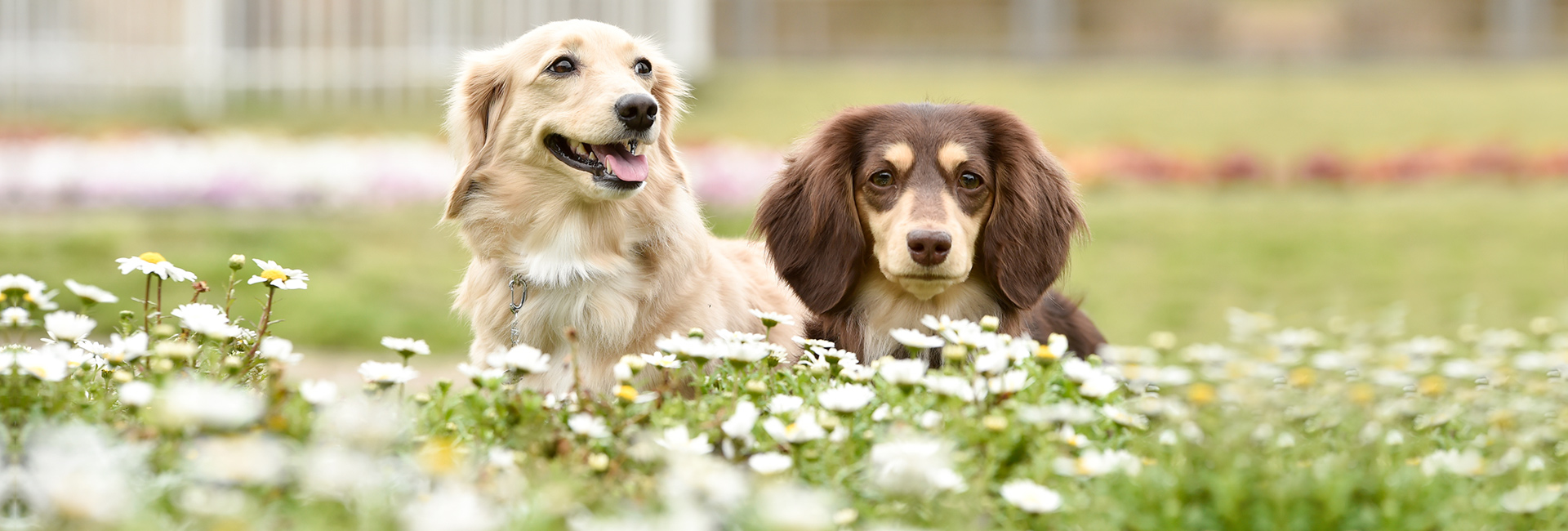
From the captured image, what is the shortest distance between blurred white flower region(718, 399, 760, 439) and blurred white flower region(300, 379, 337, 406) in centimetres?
76

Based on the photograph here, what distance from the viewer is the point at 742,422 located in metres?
2.63

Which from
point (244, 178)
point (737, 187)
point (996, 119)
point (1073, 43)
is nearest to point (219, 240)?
point (244, 178)

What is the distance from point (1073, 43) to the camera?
A: 2084 cm

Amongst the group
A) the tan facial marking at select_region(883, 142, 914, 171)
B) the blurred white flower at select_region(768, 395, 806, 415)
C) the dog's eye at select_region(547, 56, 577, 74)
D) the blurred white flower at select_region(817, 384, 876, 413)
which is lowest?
the blurred white flower at select_region(768, 395, 806, 415)

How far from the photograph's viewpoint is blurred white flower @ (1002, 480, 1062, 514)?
2.32 meters

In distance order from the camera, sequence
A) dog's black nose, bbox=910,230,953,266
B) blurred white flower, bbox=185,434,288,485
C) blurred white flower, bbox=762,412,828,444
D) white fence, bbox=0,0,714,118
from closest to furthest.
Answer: blurred white flower, bbox=185,434,288,485, blurred white flower, bbox=762,412,828,444, dog's black nose, bbox=910,230,953,266, white fence, bbox=0,0,714,118

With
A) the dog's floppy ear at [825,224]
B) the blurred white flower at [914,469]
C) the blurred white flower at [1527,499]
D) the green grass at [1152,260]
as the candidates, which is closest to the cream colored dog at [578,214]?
the dog's floppy ear at [825,224]

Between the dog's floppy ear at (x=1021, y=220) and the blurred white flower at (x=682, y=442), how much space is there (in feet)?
4.88

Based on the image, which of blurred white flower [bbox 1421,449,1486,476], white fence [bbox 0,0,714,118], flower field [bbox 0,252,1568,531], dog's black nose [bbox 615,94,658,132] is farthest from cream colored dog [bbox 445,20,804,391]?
white fence [bbox 0,0,714,118]

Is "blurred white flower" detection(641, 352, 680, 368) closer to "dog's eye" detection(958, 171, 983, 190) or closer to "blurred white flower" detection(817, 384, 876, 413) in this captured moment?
"blurred white flower" detection(817, 384, 876, 413)

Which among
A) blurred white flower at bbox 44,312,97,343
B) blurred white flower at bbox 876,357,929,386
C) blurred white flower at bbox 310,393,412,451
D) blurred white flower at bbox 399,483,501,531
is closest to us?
blurred white flower at bbox 399,483,501,531

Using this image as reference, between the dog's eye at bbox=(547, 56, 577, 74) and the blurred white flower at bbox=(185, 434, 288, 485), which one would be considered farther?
the dog's eye at bbox=(547, 56, 577, 74)

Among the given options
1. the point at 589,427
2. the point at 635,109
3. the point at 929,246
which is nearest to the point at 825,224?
the point at 929,246

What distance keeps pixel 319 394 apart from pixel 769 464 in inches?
33.9
